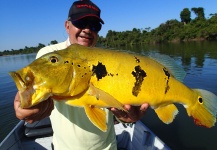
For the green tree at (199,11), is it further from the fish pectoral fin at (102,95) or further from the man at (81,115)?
the fish pectoral fin at (102,95)

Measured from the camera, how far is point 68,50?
2.18 metres

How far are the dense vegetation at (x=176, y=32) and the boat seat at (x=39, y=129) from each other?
1684 inches

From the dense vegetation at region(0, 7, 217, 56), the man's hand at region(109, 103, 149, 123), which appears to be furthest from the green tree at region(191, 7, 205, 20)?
the man's hand at region(109, 103, 149, 123)

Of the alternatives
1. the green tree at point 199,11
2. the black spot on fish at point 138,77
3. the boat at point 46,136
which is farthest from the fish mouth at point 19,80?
the green tree at point 199,11

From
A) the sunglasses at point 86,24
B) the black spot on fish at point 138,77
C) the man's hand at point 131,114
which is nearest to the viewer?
the black spot on fish at point 138,77

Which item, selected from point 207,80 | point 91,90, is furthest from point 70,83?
point 207,80

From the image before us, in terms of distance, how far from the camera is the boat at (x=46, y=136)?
589 centimetres

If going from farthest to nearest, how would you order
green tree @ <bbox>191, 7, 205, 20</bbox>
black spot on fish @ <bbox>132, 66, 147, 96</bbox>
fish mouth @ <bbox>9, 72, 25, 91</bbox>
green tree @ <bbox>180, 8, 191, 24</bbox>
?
green tree @ <bbox>180, 8, 191, 24</bbox> → green tree @ <bbox>191, 7, 205, 20</bbox> → black spot on fish @ <bbox>132, 66, 147, 96</bbox> → fish mouth @ <bbox>9, 72, 25, 91</bbox>

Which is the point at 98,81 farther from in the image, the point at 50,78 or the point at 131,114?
the point at 131,114

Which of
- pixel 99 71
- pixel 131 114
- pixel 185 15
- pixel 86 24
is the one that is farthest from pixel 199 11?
pixel 99 71

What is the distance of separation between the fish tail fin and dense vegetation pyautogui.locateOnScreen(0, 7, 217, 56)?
46.3m

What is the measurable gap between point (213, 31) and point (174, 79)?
7084 centimetres

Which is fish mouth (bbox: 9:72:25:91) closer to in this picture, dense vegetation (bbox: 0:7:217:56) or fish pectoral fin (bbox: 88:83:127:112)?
fish pectoral fin (bbox: 88:83:127:112)

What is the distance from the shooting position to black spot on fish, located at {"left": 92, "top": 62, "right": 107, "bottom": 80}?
209 cm
